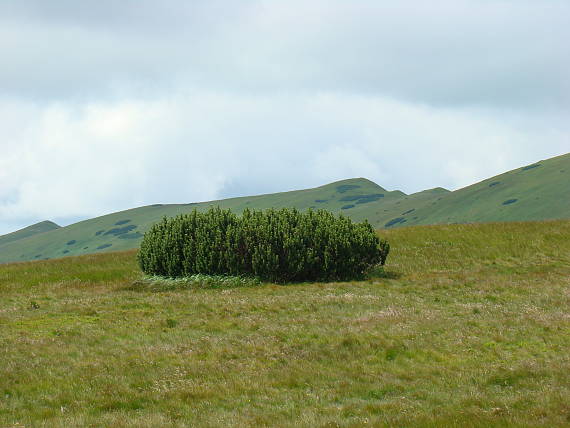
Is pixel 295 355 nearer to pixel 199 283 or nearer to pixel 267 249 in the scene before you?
pixel 267 249

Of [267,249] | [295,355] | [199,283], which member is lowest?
[295,355]

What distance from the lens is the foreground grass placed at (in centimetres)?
1323

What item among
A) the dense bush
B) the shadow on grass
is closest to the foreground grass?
the shadow on grass

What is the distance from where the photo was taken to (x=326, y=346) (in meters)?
20.3

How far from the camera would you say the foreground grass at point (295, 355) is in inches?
521

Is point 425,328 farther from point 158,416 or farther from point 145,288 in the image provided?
point 145,288

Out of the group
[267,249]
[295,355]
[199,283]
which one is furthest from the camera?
[267,249]

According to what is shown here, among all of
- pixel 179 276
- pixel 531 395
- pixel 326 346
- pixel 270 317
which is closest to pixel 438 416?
pixel 531 395

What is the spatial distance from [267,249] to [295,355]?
22.7 m

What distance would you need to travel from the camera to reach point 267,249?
136ft

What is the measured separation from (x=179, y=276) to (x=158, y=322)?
18402 mm

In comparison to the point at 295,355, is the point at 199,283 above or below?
above

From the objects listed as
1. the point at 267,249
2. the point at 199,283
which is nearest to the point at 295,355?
the point at 267,249

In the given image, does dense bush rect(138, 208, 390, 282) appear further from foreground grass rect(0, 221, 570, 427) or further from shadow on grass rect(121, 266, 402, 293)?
foreground grass rect(0, 221, 570, 427)
